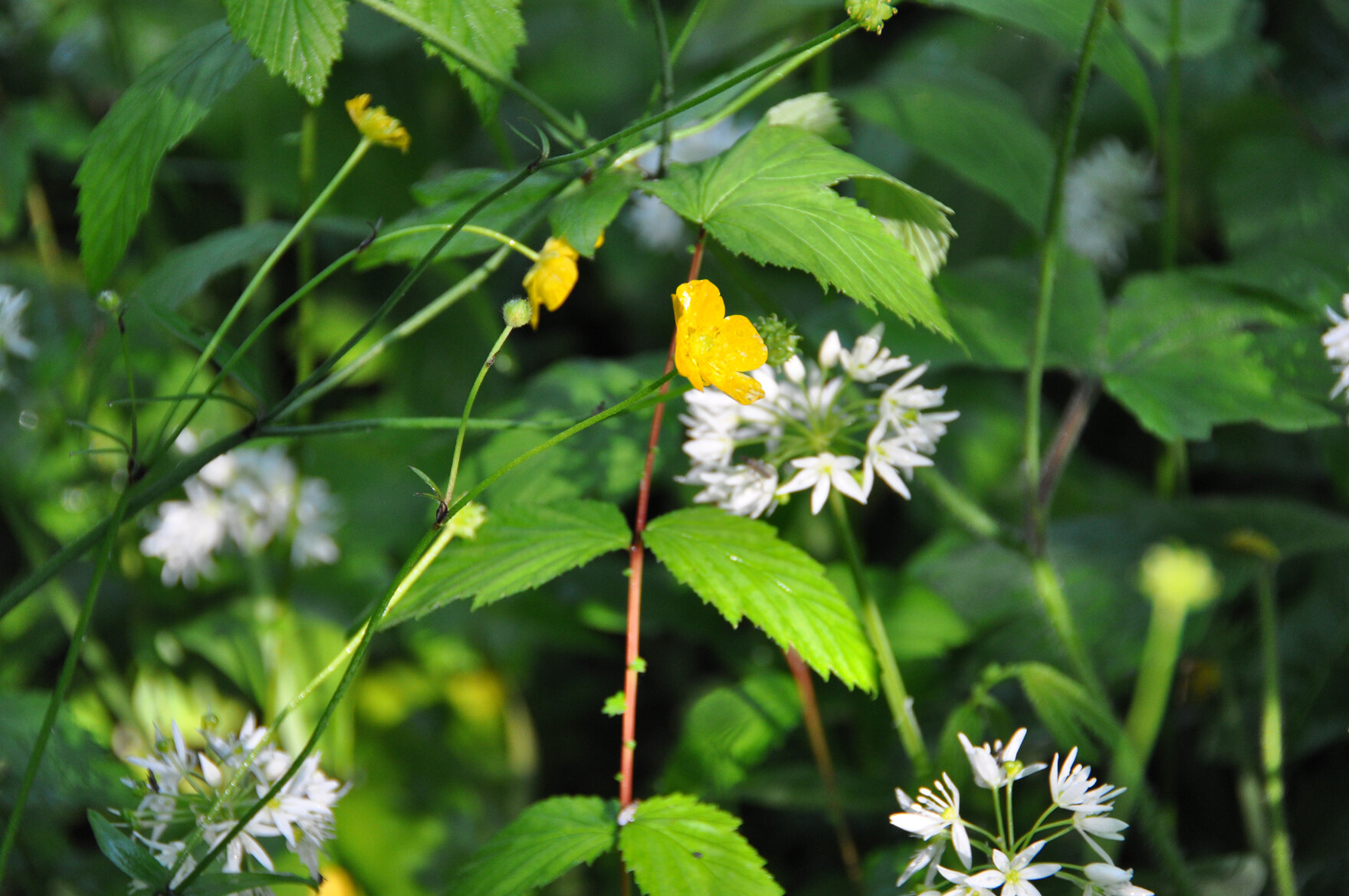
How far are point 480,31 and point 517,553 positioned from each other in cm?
45

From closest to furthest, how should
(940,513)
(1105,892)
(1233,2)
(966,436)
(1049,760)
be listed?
(1105,892), (1049,760), (1233,2), (940,513), (966,436)

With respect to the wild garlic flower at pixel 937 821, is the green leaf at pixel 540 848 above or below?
below

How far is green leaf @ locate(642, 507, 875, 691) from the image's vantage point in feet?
2.49

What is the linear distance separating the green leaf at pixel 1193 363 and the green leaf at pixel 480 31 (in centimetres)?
77

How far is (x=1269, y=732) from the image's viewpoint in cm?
103

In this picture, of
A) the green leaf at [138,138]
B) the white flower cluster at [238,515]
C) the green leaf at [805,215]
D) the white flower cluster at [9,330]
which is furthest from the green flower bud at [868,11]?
the white flower cluster at [9,330]

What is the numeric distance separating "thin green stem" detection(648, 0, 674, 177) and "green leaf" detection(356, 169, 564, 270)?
101 millimetres

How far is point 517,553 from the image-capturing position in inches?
32.0

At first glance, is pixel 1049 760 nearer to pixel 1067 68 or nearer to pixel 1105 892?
pixel 1105 892

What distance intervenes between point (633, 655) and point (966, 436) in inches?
42.5

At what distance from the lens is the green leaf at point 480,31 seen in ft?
2.62

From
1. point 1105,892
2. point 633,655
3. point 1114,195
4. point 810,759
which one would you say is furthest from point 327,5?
point 1114,195

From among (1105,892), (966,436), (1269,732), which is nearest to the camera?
(1105,892)

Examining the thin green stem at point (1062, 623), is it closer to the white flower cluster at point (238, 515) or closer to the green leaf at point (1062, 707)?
the green leaf at point (1062, 707)
